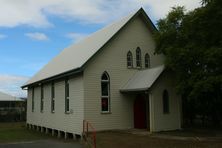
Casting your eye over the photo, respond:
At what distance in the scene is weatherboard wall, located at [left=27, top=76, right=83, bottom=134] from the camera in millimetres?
22594

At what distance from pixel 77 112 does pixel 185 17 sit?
9.33 m

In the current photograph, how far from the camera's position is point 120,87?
77.6 ft

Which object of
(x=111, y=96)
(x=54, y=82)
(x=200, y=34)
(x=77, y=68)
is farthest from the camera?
(x=54, y=82)

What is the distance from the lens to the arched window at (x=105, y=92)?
23.0 metres

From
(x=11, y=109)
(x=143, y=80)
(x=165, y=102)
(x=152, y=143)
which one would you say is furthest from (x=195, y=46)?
(x=11, y=109)

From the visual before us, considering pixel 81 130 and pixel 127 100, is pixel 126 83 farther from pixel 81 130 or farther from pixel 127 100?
pixel 81 130

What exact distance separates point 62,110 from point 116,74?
514 centimetres

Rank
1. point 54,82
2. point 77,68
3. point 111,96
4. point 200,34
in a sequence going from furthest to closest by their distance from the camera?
point 54,82, point 111,96, point 77,68, point 200,34

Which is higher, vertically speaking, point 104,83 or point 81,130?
point 104,83

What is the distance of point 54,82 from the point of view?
2775cm

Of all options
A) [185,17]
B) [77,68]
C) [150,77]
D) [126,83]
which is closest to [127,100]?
[126,83]

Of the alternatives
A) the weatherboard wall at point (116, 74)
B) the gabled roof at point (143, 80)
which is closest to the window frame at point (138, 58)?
the weatherboard wall at point (116, 74)

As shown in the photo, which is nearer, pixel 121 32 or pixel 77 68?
pixel 77 68

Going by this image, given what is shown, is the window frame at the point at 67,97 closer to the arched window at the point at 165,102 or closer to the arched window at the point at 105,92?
the arched window at the point at 105,92
